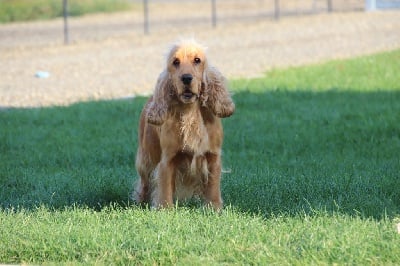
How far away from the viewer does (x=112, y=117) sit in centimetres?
1430

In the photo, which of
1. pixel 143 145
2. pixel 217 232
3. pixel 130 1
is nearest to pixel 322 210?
pixel 217 232

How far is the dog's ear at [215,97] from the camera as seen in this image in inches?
326

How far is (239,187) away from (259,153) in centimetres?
226

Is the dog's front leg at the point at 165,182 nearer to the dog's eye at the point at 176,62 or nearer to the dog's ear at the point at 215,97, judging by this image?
the dog's ear at the point at 215,97

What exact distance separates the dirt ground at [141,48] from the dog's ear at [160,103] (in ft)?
27.0

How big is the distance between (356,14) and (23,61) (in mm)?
12837

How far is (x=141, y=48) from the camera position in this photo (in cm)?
2466

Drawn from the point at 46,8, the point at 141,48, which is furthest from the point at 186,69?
the point at 46,8

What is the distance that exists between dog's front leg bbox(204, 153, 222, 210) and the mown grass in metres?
26.4

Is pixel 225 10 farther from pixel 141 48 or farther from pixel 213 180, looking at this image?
pixel 213 180

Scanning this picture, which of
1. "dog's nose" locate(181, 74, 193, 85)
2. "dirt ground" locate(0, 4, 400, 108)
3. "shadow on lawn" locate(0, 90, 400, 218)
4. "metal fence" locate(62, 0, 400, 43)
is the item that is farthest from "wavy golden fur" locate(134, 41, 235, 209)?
"metal fence" locate(62, 0, 400, 43)

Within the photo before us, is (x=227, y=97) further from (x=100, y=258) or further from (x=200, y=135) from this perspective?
(x=100, y=258)

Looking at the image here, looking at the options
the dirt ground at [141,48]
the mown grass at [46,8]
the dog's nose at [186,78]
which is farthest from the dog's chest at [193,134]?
the mown grass at [46,8]

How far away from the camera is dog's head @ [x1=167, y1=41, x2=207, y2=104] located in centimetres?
805
